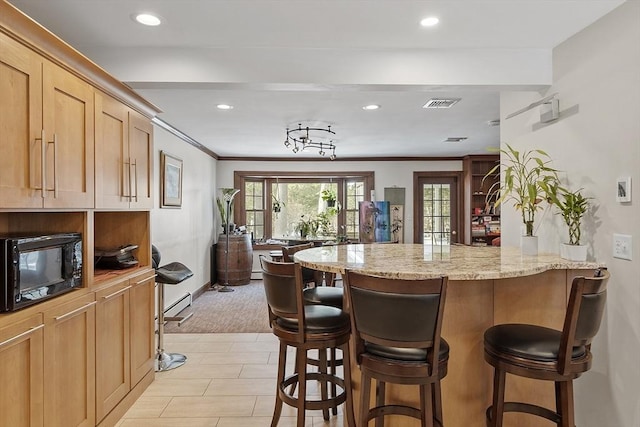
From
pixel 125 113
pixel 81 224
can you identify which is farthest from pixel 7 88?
pixel 125 113

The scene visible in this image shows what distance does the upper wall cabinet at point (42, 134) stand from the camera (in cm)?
159

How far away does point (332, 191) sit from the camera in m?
7.92

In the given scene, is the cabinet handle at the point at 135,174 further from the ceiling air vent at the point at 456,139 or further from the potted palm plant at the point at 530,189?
the ceiling air vent at the point at 456,139

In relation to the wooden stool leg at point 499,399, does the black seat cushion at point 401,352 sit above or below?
above

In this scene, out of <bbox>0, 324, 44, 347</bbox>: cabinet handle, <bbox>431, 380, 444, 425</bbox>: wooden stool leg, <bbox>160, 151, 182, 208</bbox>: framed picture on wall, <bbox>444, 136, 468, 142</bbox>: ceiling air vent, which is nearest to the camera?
<bbox>0, 324, 44, 347</bbox>: cabinet handle

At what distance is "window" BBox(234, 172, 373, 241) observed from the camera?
7.69m

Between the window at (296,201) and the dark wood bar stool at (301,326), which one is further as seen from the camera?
the window at (296,201)

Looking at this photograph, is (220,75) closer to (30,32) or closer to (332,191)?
(30,32)

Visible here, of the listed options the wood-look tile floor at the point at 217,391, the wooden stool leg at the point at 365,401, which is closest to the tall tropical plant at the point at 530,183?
the wooden stool leg at the point at 365,401

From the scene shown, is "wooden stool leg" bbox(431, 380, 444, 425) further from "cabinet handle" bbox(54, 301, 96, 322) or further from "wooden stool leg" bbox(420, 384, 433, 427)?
"cabinet handle" bbox(54, 301, 96, 322)

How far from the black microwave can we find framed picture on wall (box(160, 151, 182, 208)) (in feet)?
8.41

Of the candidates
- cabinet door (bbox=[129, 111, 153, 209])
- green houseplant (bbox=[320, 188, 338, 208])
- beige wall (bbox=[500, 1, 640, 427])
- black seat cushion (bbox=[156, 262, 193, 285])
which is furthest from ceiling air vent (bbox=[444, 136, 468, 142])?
cabinet door (bbox=[129, 111, 153, 209])

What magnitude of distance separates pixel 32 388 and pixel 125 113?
1.67 meters

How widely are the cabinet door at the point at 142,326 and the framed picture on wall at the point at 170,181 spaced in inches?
70.6
